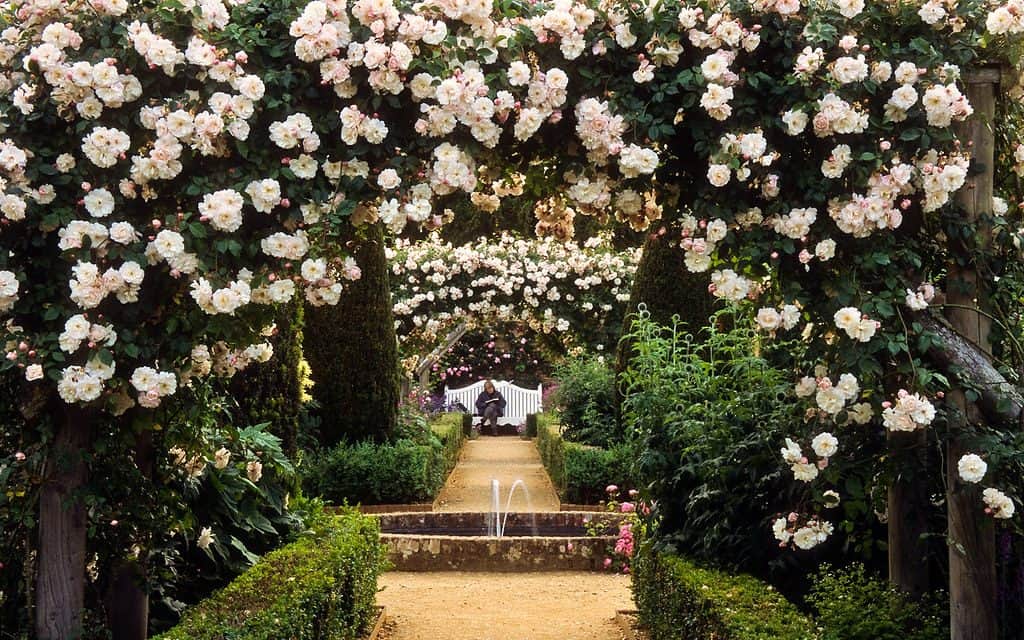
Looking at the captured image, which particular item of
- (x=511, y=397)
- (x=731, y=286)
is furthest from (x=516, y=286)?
(x=511, y=397)

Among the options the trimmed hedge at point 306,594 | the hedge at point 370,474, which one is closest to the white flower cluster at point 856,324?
the trimmed hedge at point 306,594

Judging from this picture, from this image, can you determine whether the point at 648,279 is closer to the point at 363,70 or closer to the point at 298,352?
the point at 298,352

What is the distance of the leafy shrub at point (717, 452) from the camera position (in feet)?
15.2

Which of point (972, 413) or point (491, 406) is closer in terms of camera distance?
point (972, 413)

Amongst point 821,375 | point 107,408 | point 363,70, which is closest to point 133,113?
point 363,70

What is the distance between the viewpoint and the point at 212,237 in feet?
11.1

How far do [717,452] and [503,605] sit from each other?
8.39ft

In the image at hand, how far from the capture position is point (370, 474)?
10.3 metres

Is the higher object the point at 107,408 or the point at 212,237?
the point at 212,237

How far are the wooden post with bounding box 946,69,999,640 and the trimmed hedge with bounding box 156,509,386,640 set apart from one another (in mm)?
2153

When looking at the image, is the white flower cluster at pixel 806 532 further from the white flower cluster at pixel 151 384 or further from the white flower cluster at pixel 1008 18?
the white flower cluster at pixel 151 384

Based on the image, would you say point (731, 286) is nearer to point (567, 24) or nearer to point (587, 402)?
point (567, 24)

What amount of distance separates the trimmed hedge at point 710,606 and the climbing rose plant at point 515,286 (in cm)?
1039

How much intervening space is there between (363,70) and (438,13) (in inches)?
11.1
